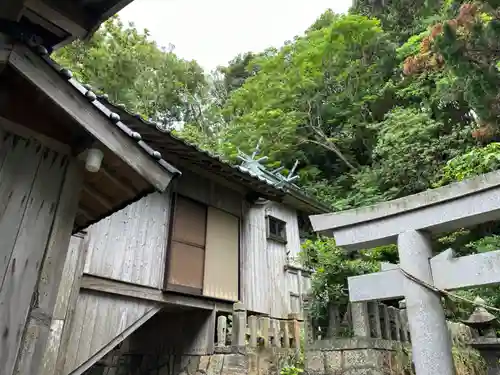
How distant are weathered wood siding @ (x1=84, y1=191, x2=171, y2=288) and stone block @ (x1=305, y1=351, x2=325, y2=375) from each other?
10.0 feet

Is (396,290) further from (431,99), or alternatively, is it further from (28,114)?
(431,99)

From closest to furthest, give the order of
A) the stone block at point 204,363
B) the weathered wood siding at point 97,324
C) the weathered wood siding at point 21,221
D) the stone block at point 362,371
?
the weathered wood siding at point 21,221 → the stone block at point 362,371 → the weathered wood siding at point 97,324 → the stone block at point 204,363

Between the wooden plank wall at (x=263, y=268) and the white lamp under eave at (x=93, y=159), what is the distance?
6574mm

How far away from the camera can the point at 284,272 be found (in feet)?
34.9

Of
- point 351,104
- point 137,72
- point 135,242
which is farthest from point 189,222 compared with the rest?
point 137,72

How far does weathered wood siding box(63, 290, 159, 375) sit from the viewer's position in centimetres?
585

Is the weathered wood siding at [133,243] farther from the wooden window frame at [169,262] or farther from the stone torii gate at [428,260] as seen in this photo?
the stone torii gate at [428,260]

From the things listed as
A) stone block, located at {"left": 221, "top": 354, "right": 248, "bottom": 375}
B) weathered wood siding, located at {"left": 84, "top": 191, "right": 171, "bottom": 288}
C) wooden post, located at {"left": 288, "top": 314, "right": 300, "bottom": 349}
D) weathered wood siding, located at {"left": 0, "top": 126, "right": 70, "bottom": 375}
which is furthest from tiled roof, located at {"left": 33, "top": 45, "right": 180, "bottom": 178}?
wooden post, located at {"left": 288, "top": 314, "right": 300, "bottom": 349}

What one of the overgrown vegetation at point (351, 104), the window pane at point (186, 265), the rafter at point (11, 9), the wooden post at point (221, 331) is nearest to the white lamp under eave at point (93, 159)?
the rafter at point (11, 9)

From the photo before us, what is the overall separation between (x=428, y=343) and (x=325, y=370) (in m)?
2.43

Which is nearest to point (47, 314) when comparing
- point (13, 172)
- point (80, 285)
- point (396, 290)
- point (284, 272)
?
point (13, 172)

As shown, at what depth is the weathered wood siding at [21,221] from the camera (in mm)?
2559

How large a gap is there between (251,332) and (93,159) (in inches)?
218

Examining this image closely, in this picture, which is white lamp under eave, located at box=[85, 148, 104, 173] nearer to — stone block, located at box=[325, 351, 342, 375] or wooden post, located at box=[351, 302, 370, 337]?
wooden post, located at box=[351, 302, 370, 337]
